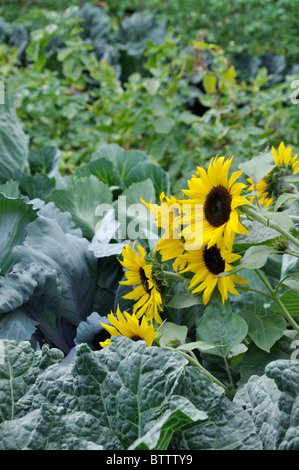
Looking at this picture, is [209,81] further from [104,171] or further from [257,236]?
[257,236]

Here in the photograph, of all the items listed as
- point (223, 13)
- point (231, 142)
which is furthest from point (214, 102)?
point (223, 13)

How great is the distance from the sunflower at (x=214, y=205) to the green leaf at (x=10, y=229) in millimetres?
377

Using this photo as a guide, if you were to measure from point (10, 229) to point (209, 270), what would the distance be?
16.8 inches

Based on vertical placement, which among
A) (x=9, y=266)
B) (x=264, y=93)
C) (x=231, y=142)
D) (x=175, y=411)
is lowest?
(x=231, y=142)

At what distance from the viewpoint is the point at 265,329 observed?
33.5 inches

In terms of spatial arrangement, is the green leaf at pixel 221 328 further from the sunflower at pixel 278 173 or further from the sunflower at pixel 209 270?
the sunflower at pixel 278 173

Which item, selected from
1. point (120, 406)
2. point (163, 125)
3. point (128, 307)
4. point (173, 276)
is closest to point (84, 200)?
point (128, 307)

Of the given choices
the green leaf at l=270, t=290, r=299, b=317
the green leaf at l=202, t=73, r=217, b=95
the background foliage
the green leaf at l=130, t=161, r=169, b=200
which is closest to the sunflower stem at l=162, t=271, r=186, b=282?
the background foliage

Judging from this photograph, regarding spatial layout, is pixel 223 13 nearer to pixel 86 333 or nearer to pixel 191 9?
pixel 191 9

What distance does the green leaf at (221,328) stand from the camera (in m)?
0.81

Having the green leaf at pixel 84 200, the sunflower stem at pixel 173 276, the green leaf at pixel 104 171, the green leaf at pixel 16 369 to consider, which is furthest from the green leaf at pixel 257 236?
the green leaf at pixel 104 171

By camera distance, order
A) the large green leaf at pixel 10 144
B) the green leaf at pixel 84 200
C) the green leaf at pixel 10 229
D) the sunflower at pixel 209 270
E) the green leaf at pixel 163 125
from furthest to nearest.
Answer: the green leaf at pixel 163 125, the large green leaf at pixel 10 144, the green leaf at pixel 84 200, the green leaf at pixel 10 229, the sunflower at pixel 209 270

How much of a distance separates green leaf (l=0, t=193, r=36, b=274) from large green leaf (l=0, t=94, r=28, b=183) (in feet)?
1.45
